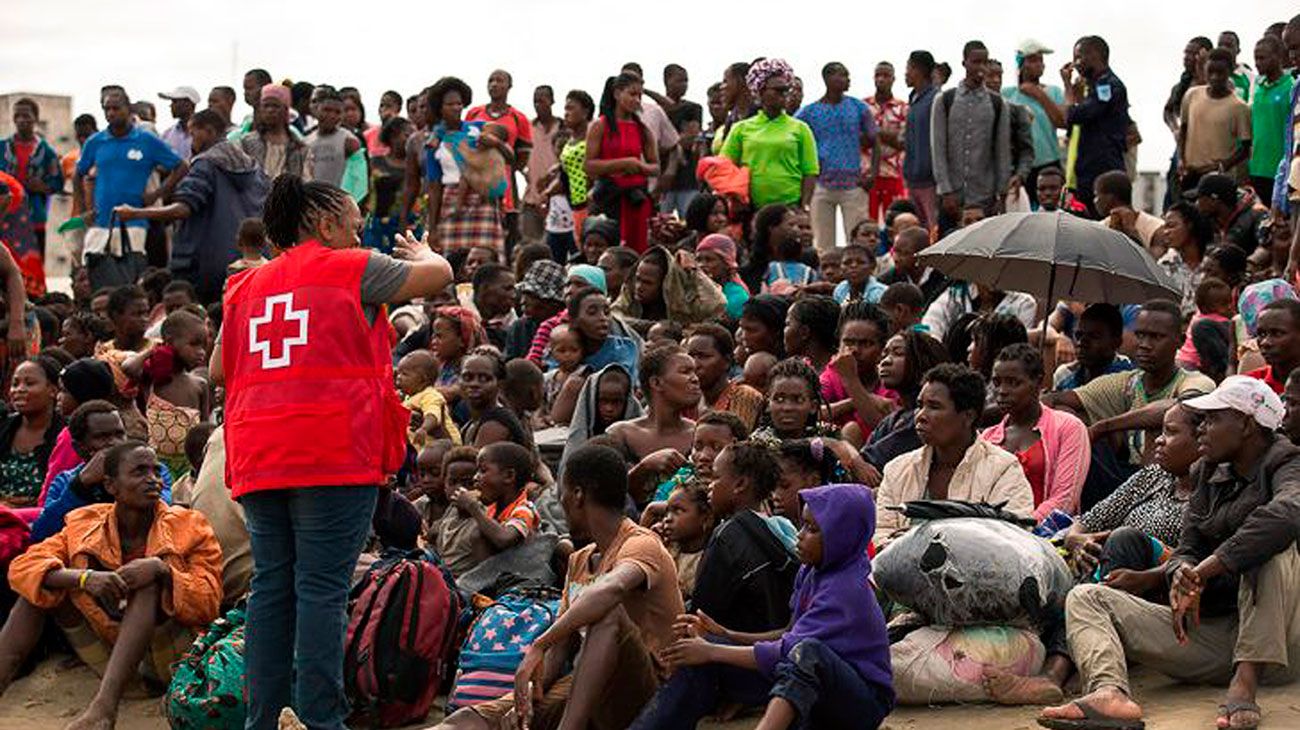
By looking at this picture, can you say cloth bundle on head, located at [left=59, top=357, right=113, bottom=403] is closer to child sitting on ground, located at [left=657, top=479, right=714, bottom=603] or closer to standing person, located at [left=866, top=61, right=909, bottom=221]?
child sitting on ground, located at [left=657, top=479, right=714, bottom=603]

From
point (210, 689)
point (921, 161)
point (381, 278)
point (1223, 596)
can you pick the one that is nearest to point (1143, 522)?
point (1223, 596)

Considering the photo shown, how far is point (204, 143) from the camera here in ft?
52.1

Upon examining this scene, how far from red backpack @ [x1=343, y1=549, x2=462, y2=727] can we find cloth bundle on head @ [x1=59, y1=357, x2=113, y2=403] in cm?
293

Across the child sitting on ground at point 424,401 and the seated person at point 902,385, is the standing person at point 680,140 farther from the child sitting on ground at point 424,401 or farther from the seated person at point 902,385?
the seated person at point 902,385

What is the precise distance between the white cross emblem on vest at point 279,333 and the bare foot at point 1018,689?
2771 millimetres

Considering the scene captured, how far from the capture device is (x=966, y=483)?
8445 mm

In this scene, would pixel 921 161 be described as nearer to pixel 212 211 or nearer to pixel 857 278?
pixel 857 278

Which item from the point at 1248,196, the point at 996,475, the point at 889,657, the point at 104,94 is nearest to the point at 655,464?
the point at 996,475

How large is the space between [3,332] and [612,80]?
215 inches

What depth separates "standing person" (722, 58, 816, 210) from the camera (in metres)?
15.9

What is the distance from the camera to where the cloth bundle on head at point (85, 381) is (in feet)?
35.5

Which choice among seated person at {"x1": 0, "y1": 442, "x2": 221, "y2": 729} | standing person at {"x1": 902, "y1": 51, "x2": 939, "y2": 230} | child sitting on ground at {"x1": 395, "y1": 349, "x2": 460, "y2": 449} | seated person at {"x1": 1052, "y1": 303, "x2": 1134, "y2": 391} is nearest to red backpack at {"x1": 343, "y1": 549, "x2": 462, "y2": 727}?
seated person at {"x1": 0, "y1": 442, "x2": 221, "y2": 729}

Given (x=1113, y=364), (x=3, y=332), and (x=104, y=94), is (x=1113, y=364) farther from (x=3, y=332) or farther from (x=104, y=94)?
(x=104, y=94)

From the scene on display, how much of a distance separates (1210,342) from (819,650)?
4.50m
